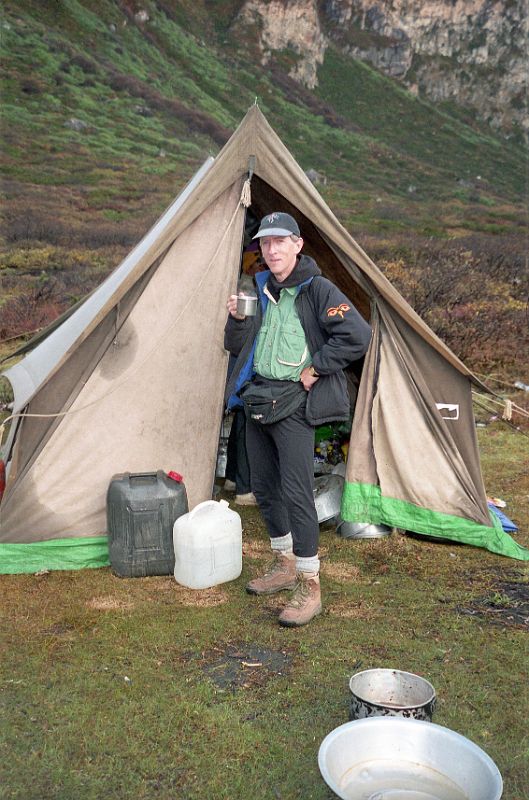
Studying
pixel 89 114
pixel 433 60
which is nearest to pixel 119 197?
pixel 89 114

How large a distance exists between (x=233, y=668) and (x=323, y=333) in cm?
161

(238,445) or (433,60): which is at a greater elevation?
(433,60)

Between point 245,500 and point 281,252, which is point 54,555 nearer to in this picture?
point 245,500

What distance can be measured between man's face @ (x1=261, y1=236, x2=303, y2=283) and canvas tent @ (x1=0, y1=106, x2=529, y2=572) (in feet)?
3.25

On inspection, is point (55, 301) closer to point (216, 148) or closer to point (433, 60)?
point (216, 148)

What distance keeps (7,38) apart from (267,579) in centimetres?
3146

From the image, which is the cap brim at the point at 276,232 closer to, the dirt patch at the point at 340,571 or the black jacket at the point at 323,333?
the black jacket at the point at 323,333

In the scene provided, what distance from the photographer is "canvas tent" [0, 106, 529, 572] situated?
4.54 meters

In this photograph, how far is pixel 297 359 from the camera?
379cm

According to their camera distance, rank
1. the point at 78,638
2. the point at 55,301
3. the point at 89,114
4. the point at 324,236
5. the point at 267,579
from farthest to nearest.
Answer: the point at 89,114 < the point at 55,301 < the point at 324,236 < the point at 267,579 < the point at 78,638

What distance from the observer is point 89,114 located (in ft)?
95.8

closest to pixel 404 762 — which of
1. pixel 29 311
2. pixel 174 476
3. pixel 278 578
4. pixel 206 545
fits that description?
pixel 278 578

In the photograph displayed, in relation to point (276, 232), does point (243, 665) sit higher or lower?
lower

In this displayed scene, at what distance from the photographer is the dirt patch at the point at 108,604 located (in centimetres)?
398
